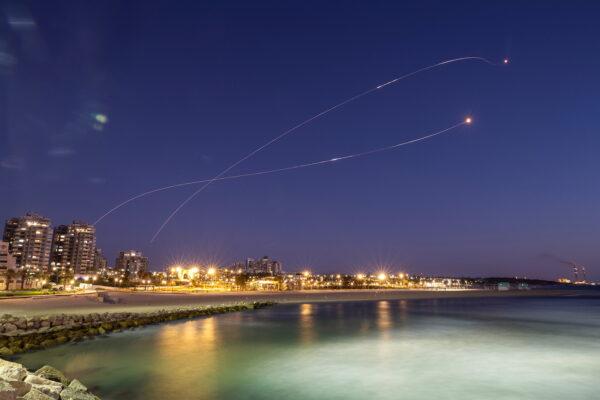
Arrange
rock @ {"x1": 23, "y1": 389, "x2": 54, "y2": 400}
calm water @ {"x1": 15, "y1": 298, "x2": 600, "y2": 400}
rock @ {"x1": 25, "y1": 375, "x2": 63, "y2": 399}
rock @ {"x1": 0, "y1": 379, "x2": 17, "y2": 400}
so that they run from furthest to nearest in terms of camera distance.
Result: calm water @ {"x1": 15, "y1": 298, "x2": 600, "y2": 400} < rock @ {"x1": 25, "y1": 375, "x2": 63, "y2": 399} < rock @ {"x1": 23, "y1": 389, "x2": 54, "y2": 400} < rock @ {"x1": 0, "y1": 379, "x2": 17, "y2": 400}

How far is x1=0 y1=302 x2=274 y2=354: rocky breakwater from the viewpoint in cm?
2178

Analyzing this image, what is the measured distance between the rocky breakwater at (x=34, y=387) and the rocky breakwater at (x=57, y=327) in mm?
8249

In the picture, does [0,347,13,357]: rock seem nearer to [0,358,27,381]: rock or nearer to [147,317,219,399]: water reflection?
[147,317,219,399]: water reflection

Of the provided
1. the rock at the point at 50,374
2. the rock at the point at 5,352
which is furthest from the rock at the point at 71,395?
the rock at the point at 5,352

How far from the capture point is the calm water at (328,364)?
15508 mm

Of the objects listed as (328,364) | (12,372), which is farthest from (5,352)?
(328,364)

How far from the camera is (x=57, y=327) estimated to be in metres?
26.4

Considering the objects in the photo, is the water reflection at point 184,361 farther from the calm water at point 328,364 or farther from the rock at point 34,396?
the rock at point 34,396

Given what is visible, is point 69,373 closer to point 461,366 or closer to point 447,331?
point 461,366

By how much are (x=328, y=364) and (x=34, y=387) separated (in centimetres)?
1263

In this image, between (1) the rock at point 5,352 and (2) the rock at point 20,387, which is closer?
(2) the rock at point 20,387

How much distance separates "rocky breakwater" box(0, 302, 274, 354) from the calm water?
3.63 ft

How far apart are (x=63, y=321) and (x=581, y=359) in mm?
29231

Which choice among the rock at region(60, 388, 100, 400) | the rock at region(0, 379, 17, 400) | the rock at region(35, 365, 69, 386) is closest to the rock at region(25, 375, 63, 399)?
the rock at region(60, 388, 100, 400)
